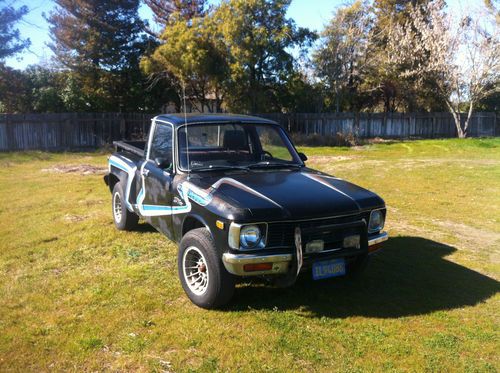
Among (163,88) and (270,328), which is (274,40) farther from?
(270,328)

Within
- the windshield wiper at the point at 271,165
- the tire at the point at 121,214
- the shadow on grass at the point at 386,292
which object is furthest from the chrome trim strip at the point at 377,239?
the tire at the point at 121,214

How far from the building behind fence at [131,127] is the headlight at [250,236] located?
65.6ft

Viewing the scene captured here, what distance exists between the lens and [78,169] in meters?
15.3

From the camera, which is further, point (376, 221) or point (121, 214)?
point (121, 214)

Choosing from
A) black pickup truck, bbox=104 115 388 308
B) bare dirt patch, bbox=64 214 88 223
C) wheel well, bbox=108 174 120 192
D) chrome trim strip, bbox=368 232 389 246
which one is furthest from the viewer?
bare dirt patch, bbox=64 214 88 223

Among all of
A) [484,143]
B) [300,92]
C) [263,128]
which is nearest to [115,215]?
[263,128]

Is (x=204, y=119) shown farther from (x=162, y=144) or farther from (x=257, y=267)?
(x=257, y=267)

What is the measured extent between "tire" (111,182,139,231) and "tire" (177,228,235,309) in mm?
2518

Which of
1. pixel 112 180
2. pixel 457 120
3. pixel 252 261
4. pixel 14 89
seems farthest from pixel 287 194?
pixel 457 120

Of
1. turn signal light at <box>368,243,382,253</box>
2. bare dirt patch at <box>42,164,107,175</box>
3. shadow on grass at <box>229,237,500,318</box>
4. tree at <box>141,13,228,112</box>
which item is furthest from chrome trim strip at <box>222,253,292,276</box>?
tree at <box>141,13,228,112</box>

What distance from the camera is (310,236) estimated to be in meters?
4.29

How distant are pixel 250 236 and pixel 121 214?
145 inches

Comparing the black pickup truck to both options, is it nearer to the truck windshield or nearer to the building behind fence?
the truck windshield

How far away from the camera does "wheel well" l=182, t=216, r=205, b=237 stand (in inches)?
190
